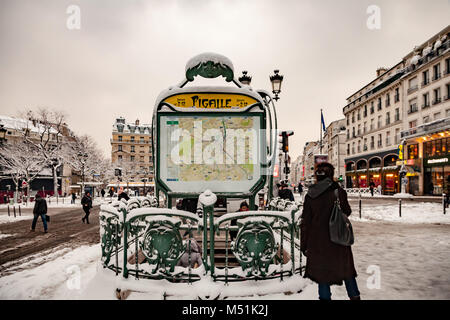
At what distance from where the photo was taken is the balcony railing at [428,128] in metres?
26.2

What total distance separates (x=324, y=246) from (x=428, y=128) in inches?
1311

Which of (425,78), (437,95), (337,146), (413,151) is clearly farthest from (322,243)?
(337,146)

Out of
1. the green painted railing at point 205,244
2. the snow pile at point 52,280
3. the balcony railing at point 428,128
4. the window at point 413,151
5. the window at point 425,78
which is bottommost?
the snow pile at point 52,280

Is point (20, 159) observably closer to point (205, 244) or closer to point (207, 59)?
point (207, 59)

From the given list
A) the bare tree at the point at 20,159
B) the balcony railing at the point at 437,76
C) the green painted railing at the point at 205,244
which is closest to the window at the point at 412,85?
the balcony railing at the point at 437,76

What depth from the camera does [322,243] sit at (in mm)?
2977

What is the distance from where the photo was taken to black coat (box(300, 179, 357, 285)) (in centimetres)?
295

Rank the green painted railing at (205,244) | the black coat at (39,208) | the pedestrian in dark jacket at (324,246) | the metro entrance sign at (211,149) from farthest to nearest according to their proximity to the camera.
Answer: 1. the black coat at (39,208)
2. the metro entrance sign at (211,149)
3. the green painted railing at (205,244)
4. the pedestrian in dark jacket at (324,246)

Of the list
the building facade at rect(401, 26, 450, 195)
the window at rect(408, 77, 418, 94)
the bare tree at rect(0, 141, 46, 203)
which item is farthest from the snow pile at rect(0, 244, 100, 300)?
the window at rect(408, 77, 418, 94)

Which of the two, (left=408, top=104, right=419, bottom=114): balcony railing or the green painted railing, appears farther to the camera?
(left=408, top=104, right=419, bottom=114): balcony railing

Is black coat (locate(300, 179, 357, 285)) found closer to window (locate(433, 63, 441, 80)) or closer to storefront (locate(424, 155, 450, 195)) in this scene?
storefront (locate(424, 155, 450, 195))

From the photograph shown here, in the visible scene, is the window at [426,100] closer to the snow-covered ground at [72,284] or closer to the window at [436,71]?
the window at [436,71]

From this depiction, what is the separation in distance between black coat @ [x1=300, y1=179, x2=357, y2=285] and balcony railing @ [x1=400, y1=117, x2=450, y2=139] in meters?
31.0
